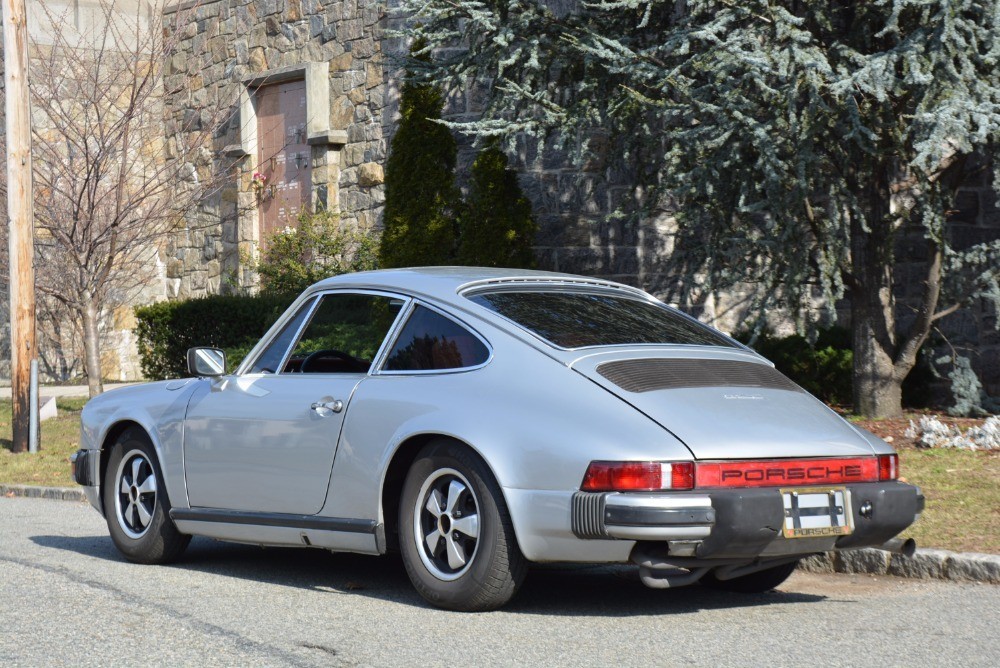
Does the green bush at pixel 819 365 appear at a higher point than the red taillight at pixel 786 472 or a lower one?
lower

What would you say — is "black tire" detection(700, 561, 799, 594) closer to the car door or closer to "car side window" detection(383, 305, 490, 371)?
"car side window" detection(383, 305, 490, 371)

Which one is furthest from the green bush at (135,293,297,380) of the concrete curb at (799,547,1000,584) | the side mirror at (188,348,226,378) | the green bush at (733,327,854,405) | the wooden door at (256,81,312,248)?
the concrete curb at (799,547,1000,584)

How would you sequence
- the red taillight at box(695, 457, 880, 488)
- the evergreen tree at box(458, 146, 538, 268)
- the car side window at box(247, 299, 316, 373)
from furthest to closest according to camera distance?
the evergreen tree at box(458, 146, 538, 268), the car side window at box(247, 299, 316, 373), the red taillight at box(695, 457, 880, 488)

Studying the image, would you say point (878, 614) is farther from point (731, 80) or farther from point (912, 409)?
point (912, 409)

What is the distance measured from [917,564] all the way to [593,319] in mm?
2191

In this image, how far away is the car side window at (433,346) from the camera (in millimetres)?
6168

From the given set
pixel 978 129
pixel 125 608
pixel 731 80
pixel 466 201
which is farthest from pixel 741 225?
pixel 125 608

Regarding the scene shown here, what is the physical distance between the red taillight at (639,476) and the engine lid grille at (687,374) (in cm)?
41

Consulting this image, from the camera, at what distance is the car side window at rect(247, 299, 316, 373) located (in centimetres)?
705

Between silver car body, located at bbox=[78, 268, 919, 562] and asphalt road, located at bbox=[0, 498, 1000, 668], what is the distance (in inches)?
13.8

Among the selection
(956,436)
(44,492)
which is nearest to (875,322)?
(956,436)

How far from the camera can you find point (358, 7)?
19.2 metres

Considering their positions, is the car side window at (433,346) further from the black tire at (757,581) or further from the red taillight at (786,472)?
the black tire at (757,581)

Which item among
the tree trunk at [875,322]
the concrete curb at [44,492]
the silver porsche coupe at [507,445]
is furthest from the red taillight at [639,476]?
the tree trunk at [875,322]
